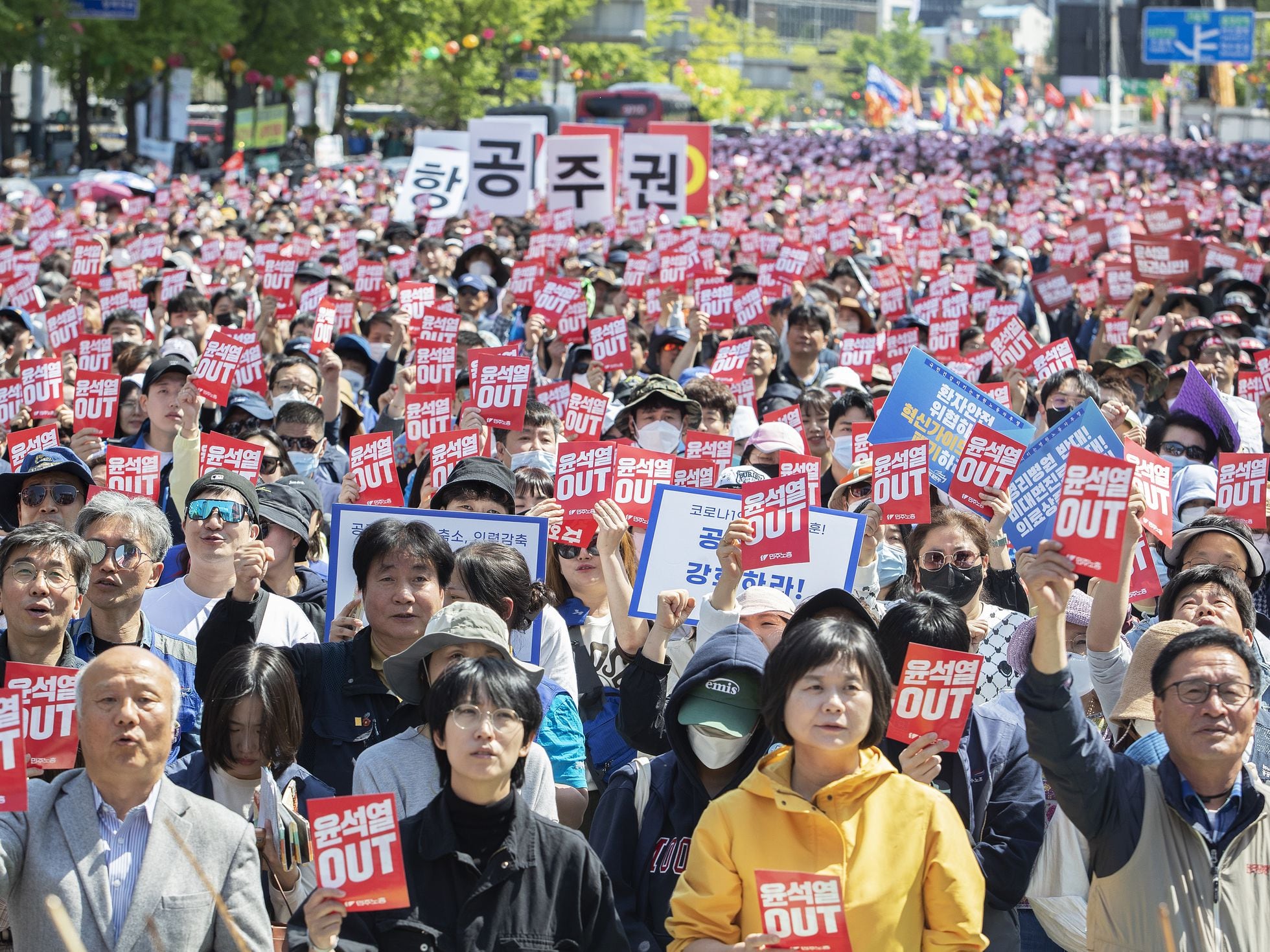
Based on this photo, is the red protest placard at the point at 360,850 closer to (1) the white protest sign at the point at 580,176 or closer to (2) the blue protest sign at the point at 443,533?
(2) the blue protest sign at the point at 443,533

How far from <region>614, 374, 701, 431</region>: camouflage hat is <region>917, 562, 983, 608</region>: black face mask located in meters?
2.91

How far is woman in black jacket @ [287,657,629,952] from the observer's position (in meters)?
3.67

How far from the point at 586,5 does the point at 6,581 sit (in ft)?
183

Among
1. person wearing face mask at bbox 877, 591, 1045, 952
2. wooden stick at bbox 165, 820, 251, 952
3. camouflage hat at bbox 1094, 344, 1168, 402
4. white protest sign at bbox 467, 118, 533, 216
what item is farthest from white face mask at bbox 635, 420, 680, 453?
white protest sign at bbox 467, 118, 533, 216

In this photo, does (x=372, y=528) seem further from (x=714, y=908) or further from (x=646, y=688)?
(x=714, y=908)

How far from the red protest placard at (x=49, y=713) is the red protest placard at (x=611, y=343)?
6.78 metres

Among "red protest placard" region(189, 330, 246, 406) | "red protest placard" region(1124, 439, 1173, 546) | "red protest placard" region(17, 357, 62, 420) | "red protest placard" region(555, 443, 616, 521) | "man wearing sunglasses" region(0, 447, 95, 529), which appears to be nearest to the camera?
"red protest placard" region(1124, 439, 1173, 546)

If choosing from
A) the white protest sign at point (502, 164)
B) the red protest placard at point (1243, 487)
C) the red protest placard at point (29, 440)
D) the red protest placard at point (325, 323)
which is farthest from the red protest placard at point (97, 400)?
the white protest sign at point (502, 164)

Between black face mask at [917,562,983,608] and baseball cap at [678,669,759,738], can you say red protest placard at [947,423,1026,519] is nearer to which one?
black face mask at [917,562,983,608]

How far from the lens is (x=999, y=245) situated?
68.0 feet

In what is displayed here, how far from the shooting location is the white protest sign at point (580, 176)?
64.0ft

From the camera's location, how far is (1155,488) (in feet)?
19.3

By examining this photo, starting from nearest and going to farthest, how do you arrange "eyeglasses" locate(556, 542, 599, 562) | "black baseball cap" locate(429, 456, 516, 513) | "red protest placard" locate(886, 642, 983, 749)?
"red protest placard" locate(886, 642, 983, 749), "eyeglasses" locate(556, 542, 599, 562), "black baseball cap" locate(429, 456, 516, 513)

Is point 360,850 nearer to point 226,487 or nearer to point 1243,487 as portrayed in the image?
point 226,487
